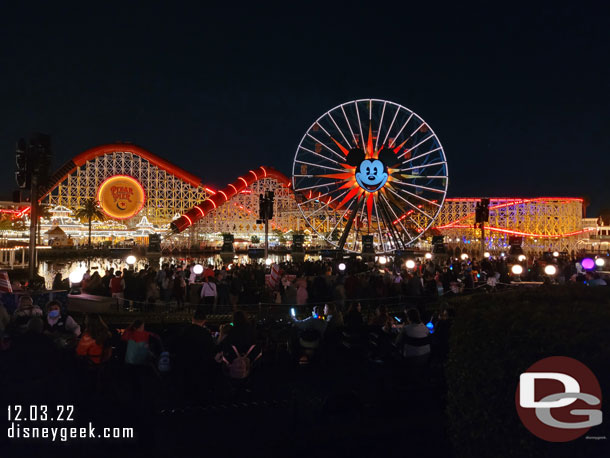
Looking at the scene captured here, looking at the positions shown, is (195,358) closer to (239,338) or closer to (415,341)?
(239,338)

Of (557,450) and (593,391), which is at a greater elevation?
(593,391)

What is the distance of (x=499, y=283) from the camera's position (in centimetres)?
1423

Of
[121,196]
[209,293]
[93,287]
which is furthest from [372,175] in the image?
[121,196]

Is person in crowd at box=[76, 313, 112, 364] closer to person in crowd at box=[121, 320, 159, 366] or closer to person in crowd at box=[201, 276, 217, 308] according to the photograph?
person in crowd at box=[121, 320, 159, 366]

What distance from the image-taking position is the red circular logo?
281 cm

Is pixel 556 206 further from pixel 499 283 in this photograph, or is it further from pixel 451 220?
pixel 499 283

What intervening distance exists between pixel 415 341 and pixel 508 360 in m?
3.43

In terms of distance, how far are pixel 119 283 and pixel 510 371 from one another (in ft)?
37.7

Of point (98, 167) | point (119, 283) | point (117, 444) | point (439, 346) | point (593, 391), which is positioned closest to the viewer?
point (593, 391)

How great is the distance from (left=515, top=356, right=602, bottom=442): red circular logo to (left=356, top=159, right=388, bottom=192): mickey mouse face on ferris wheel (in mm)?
24615

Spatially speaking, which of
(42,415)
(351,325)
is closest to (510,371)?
(351,325)

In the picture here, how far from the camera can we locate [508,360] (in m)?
3.02

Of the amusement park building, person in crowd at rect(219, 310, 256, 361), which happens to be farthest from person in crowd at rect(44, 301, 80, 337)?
the amusement park building

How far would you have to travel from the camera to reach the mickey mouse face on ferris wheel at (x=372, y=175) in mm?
27141
